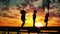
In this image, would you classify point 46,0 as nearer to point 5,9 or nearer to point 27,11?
point 27,11

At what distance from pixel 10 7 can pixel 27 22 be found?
2.36ft

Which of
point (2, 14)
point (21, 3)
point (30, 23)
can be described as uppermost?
point (21, 3)

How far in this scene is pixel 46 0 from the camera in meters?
4.31

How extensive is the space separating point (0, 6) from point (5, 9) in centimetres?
18

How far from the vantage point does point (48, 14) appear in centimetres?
440

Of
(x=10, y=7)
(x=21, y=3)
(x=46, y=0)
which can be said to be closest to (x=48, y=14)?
(x=46, y=0)

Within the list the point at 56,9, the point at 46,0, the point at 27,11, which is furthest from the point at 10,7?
the point at 56,9

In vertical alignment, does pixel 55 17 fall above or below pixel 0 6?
below

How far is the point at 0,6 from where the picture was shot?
4.30 metres

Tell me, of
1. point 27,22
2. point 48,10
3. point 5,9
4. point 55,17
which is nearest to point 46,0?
point 48,10

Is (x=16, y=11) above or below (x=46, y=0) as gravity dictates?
below

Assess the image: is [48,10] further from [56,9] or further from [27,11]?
[27,11]

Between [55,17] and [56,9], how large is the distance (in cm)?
26

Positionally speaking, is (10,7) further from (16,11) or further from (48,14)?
(48,14)
